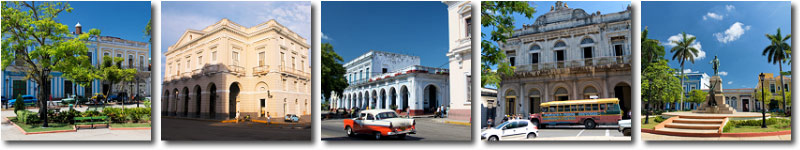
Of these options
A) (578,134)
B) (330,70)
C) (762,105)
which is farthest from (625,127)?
(330,70)

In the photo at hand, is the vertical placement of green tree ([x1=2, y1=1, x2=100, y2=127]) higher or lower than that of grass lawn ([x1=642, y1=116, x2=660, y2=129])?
higher

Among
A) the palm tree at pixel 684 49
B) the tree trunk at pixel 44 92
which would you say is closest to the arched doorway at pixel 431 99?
the palm tree at pixel 684 49

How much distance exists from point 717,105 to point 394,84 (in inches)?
172

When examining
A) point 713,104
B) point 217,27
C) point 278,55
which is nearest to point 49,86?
point 217,27

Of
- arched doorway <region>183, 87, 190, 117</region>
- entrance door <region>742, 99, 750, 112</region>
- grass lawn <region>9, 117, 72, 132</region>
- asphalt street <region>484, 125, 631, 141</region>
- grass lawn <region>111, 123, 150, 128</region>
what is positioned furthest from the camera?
arched doorway <region>183, 87, 190, 117</region>

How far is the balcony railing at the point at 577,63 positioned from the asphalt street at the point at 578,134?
2.80ft

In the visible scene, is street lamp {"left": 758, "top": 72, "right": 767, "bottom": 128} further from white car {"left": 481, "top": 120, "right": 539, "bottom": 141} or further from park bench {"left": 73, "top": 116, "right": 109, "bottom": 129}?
park bench {"left": 73, "top": 116, "right": 109, "bottom": 129}

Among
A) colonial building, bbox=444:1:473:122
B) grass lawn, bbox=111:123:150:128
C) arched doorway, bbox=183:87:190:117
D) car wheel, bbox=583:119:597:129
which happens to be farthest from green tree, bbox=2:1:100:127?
car wheel, bbox=583:119:597:129

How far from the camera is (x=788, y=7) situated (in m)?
5.88

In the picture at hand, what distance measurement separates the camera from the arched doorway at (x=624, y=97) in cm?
589

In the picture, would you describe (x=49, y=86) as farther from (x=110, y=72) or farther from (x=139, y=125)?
(x=139, y=125)

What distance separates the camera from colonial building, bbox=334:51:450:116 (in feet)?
20.9

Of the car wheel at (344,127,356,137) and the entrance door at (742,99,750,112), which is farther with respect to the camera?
the car wheel at (344,127,356,137)

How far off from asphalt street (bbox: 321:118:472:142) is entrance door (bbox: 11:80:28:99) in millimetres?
4323
